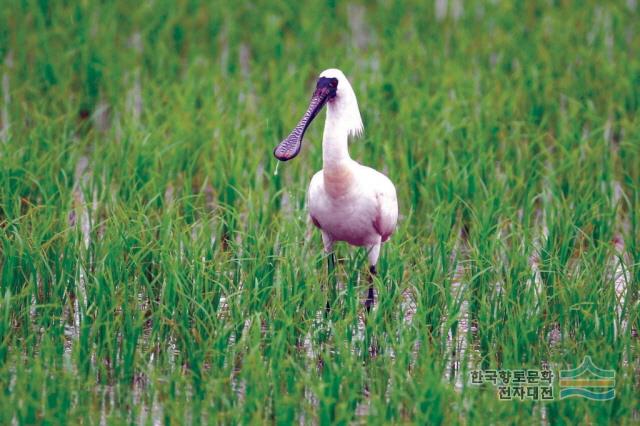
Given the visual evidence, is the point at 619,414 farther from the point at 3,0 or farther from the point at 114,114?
the point at 3,0

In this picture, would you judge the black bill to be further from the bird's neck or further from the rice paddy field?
the rice paddy field

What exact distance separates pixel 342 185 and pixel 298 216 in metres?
0.93

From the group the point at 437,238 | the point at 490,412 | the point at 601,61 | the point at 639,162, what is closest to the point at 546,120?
the point at 639,162

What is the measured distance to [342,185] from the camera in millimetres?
5820

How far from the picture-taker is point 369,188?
5922 millimetres

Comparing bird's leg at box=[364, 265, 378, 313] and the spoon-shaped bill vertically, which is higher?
the spoon-shaped bill

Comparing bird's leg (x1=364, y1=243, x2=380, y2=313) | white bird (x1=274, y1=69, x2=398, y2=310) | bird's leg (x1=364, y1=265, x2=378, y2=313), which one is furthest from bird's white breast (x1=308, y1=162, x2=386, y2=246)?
bird's leg (x1=364, y1=265, x2=378, y2=313)

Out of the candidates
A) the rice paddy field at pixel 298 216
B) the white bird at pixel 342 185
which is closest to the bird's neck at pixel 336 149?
the white bird at pixel 342 185

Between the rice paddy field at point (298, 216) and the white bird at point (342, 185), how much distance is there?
0.20 m

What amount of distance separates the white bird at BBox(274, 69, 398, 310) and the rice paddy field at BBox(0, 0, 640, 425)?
20 centimetres

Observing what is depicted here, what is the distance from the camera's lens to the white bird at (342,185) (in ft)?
18.9

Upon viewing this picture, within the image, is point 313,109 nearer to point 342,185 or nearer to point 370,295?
point 342,185

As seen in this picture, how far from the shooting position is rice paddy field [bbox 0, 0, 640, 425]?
498 cm

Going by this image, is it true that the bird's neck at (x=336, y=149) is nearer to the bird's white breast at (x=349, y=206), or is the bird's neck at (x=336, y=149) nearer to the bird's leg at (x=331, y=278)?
the bird's white breast at (x=349, y=206)
